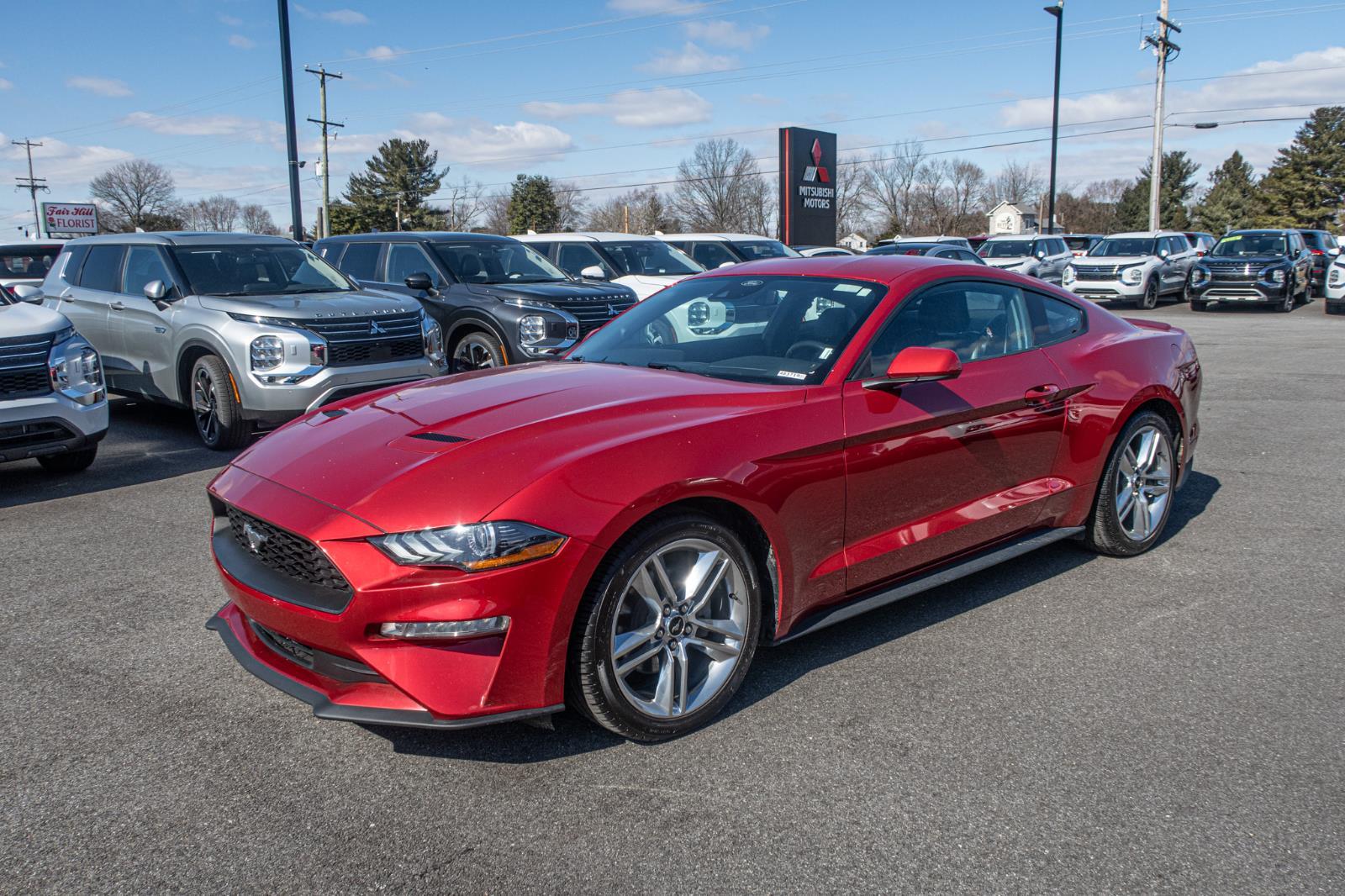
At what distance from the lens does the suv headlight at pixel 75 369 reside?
22.7ft

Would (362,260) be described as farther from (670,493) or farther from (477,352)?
(670,493)

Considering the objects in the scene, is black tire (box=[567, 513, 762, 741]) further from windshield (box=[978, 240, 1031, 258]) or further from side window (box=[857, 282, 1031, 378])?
windshield (box=[978, 240, 1031, 258])

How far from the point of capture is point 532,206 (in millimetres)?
77250

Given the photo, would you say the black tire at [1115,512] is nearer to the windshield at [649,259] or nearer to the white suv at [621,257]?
the white suv at [621,257]

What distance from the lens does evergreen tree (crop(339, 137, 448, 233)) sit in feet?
253

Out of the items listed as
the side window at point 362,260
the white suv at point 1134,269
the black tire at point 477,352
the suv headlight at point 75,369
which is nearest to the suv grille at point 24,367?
the suv headlight at point 75,369

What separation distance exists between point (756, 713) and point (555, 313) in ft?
23.8

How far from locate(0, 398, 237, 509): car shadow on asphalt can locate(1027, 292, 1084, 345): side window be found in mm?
5892

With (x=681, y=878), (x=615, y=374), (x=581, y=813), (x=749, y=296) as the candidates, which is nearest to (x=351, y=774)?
(x=581, y=813)

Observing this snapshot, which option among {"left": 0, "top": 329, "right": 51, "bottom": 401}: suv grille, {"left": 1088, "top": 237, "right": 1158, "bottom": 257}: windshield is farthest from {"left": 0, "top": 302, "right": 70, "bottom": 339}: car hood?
{"left": 1088, "top": 237, "right": 1158, "bottom": 257}: windshield

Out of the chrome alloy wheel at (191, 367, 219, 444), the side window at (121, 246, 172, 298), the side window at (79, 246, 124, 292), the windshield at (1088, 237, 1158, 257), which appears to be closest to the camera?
the chrome alloy wheel at (191, 367, 219, 444)

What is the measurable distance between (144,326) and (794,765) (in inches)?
314

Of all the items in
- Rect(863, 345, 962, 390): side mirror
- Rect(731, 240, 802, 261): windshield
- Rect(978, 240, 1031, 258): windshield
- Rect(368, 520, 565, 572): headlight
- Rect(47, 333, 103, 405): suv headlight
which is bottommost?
Rect(368, 520, 565, 572): headlight

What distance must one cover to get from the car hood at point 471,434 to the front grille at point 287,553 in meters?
0.16
